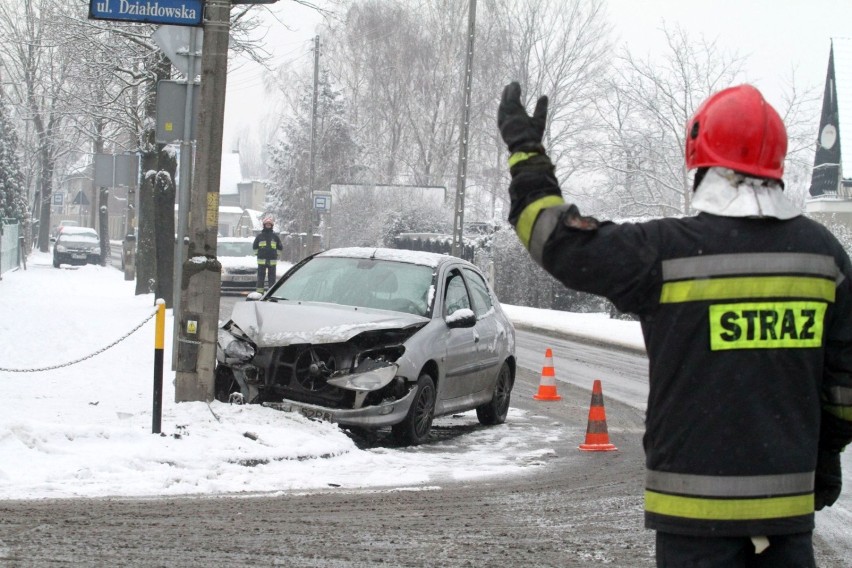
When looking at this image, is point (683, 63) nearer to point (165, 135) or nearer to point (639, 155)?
point (639, 155)

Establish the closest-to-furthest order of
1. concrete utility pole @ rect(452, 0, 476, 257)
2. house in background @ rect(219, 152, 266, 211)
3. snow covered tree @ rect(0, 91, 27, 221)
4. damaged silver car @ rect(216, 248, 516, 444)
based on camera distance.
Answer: damaged silver car @ rect(216, 248, 516, 444) → concrete utility pole @ rect(452, 0, 476, 257) → snow covered tree @ rect(0, 91, 27, 221) → house in background @ rect(219, 152, 266, 211)

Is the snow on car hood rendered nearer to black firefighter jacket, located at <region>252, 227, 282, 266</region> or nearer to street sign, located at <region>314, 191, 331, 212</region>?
black firefighter jacket, located at <region>252, 227, 282, 266</region>

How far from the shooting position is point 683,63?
41438 mm

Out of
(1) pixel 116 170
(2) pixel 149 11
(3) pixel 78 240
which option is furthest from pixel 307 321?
(3) pixel 78 240

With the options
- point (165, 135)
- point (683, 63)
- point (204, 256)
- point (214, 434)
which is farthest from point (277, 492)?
point (683, 63)

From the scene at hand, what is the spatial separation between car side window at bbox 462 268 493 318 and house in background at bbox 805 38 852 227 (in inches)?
1277

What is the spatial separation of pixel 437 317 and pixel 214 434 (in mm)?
2428

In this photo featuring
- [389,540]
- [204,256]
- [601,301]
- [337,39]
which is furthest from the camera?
[337,39]

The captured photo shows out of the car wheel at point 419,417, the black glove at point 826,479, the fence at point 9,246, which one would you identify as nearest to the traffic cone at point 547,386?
the car wheel at point 419,417

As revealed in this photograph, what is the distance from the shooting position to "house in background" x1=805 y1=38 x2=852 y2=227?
43.2m

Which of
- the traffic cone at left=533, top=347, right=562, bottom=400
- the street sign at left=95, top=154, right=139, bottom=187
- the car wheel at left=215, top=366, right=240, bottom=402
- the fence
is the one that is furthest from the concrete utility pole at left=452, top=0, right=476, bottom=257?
the car wheel at left=215, top=366, right=240, bottom=402

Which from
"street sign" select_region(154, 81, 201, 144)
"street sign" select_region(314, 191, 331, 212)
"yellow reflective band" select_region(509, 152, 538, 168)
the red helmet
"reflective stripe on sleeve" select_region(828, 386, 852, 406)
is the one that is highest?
"street sign" select_region(154, 81, 201, 144)

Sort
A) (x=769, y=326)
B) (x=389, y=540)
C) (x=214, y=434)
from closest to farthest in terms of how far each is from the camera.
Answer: (x=769, y=326), (x=389, y=540), (x=214, y=434)

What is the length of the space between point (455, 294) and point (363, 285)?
2.97ft
